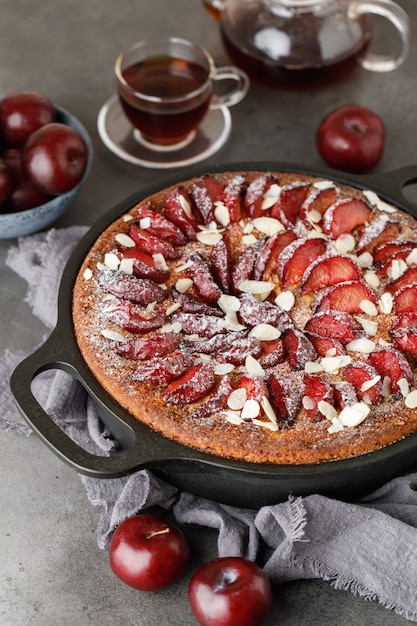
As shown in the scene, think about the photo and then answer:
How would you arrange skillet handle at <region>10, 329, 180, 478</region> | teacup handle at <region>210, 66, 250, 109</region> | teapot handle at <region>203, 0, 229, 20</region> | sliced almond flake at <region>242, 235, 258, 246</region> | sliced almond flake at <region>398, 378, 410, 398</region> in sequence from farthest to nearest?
teapot handle at <region>203, 0, 229, 20</region>
teacup handle at <region>210, 66, 250, 109</region>
sliced almond flake at <region>242, 235, 258, 246</region>
sliced almond flake at <region>398, 378, 410, 398</region>
skillet handle at <region>10, 329, 180, 478</region>

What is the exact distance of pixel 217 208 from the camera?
79.0 inches

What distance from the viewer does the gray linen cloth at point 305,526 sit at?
1.59 metres

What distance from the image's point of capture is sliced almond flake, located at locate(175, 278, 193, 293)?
1.85 metres

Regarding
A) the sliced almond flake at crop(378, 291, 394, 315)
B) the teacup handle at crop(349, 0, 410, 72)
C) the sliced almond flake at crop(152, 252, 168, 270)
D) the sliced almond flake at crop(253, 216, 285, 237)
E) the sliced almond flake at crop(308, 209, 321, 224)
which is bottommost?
the sliced almond flake at crop(152, 252, 168, 270)

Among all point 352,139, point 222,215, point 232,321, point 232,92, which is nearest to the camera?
point 232,321

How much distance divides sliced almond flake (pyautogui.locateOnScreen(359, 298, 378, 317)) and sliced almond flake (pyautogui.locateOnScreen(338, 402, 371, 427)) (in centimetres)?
26

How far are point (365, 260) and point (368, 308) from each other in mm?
150

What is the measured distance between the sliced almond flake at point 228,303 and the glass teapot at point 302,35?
3.23 feet

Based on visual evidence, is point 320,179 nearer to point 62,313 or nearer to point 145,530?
point 62,313

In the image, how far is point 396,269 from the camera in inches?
73.9

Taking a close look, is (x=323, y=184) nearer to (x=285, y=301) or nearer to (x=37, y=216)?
(x=285, y=301)

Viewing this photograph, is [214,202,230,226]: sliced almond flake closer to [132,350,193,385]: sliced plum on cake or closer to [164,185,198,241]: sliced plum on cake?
[164,185,198,241]: sliced plum on cake

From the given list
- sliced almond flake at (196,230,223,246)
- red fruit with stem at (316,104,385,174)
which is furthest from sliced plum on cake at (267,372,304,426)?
red fruit with stem at (316,104,385,174)

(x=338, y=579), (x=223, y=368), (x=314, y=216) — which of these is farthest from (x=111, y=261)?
(x=338, y=579)
